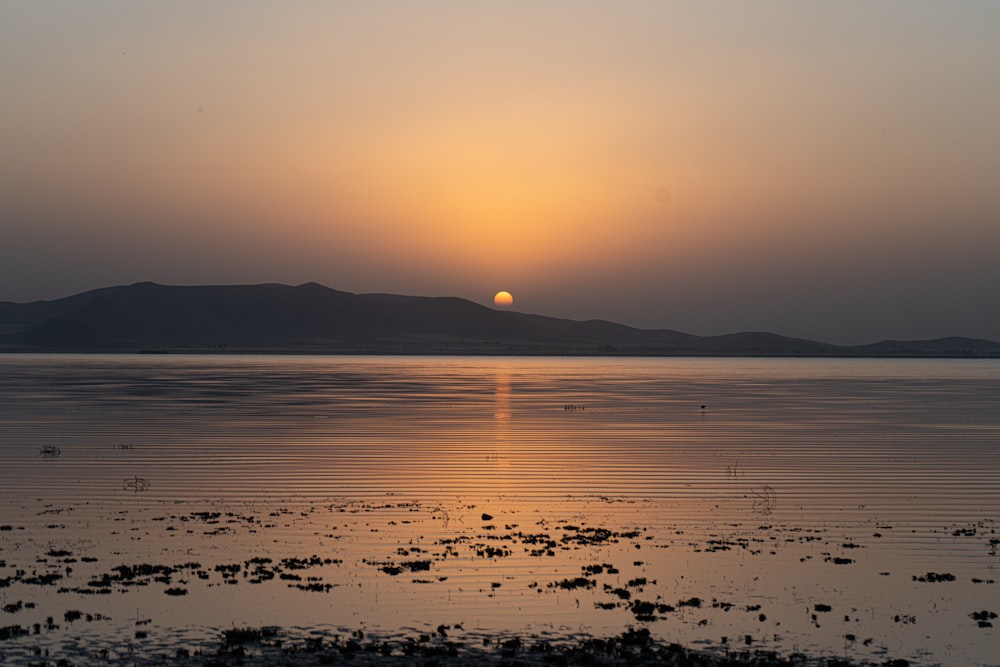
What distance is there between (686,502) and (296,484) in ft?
42.1

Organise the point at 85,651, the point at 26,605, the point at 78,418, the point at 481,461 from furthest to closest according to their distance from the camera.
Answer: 1. the point at 78,418
2. the point at 481,461
3. the point at 26,605
4. the point at 85,651

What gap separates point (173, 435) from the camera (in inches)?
2083

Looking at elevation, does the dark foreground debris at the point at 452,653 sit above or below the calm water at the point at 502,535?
below

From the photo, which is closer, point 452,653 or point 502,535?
point 452,653

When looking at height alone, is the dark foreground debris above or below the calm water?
below

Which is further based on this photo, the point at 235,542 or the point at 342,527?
the point at 342,527

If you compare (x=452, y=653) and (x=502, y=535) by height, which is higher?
(x=502, y=535)

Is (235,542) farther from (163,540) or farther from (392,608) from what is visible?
(392,608)

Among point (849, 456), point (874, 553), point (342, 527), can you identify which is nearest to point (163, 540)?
point (342, 527)

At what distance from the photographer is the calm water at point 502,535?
1892 cm

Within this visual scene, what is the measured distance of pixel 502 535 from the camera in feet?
88.4

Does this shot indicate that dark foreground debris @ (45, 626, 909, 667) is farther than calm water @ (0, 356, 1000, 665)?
No

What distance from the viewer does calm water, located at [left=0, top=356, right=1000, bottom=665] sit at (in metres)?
18.9

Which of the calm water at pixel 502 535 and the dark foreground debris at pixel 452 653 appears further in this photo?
the calm water at pixel 502 535
